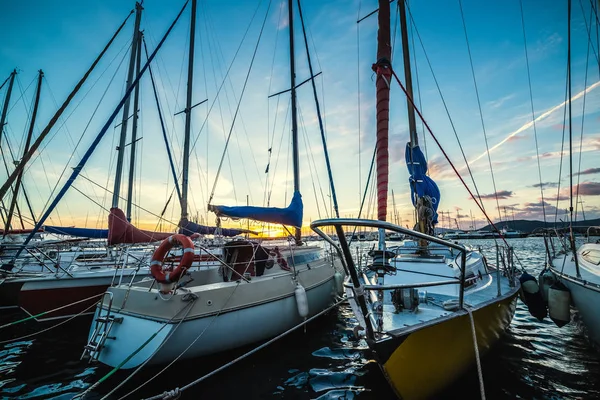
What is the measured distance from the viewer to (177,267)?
4672 mm

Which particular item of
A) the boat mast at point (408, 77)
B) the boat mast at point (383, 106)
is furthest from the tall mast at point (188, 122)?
the boat mast at point (408, 77)

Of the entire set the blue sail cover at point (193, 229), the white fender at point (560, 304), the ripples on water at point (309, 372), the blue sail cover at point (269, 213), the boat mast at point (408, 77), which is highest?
the boat mast at point (408, 77)

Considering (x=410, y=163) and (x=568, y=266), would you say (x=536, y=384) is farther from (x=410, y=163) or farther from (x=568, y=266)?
(x=410, y=163)

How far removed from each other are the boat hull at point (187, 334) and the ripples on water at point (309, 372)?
310 mm

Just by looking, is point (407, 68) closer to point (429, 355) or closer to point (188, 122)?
point (429, 355)

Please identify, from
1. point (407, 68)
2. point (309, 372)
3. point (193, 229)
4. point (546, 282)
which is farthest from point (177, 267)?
point (407, 68)

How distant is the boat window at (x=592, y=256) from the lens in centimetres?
561

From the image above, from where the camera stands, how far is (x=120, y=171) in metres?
12.5

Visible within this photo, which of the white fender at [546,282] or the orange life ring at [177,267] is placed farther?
the white fender at [546,282]

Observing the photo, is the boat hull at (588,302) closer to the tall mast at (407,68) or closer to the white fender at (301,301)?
the tall mast at (407,68)

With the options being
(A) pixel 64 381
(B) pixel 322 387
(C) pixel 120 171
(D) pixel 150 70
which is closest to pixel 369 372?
(B) pixel 322 387

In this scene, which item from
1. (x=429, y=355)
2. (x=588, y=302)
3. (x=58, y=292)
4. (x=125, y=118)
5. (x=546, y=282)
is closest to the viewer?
(x=429, y=355)

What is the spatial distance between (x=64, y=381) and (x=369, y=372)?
5.47 metres

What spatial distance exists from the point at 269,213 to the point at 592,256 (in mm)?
7870
